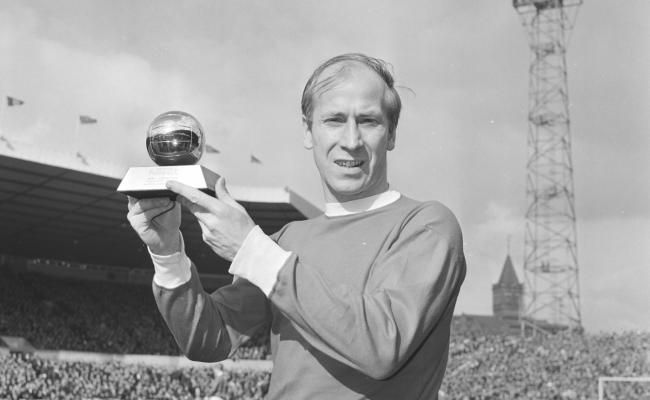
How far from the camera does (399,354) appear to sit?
1531 millimetres

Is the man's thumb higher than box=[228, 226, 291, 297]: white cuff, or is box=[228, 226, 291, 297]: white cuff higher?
the man's thumb

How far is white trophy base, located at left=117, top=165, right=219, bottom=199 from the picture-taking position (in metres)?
1.72

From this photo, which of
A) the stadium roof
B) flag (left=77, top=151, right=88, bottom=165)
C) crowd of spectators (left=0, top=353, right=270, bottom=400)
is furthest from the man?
the stadium roof

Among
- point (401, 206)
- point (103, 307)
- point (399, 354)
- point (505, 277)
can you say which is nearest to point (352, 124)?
point (401, 206)

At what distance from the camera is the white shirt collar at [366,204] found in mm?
1903

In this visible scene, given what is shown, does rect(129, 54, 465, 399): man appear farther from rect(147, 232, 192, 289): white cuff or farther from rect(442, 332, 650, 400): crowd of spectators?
rect(442, 332, 650, 400): crowd of spectators

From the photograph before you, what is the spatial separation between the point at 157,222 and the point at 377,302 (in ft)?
2.11

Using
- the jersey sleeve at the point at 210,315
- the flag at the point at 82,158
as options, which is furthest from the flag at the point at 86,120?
the jersey sleeve at the point at 210,315

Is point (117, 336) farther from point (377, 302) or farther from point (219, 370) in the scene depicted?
point (377, 302)

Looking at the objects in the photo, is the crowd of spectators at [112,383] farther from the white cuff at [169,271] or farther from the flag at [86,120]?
the white cuff at [169,271]

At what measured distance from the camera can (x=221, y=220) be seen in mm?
1609

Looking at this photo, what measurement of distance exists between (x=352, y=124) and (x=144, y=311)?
36953 mm

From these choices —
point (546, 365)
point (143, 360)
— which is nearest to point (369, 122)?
point (546, 365)

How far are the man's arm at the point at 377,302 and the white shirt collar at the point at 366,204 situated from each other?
0.23 m
